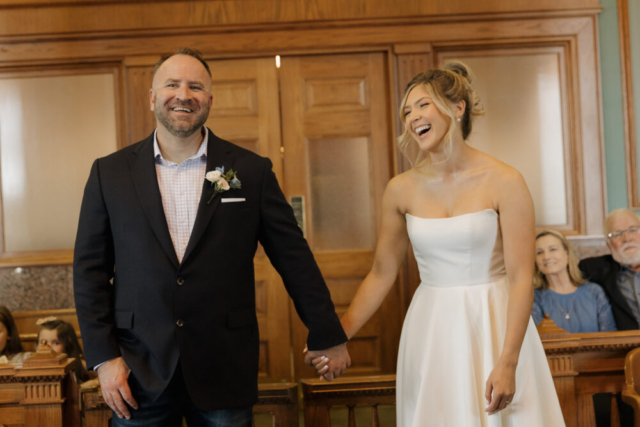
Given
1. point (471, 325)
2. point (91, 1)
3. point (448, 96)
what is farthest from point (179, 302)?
point (91, 1)

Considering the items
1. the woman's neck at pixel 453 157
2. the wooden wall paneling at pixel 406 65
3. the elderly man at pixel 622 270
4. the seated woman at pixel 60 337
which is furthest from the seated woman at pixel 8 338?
the elderly man at pixel 622 270

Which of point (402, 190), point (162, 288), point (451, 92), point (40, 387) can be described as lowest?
point (40, 387)

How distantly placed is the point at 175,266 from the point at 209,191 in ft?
0.90

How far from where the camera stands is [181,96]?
2.12 meters

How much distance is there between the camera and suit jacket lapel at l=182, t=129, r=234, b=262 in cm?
203

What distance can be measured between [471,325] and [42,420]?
164 cm

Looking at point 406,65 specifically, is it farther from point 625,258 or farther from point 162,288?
point 162,288

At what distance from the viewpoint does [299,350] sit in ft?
15.9

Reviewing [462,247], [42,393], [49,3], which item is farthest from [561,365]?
[49,3]

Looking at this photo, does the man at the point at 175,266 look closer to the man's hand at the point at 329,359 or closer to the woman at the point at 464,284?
the man's hand at the point at 329,359

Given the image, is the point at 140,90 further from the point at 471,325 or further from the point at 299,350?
the point at 471,325

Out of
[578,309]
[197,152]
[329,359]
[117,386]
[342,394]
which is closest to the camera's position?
[117,386]

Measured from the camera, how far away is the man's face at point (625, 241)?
3826mm

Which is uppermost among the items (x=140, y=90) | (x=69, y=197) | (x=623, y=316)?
(x=140, y=90)
